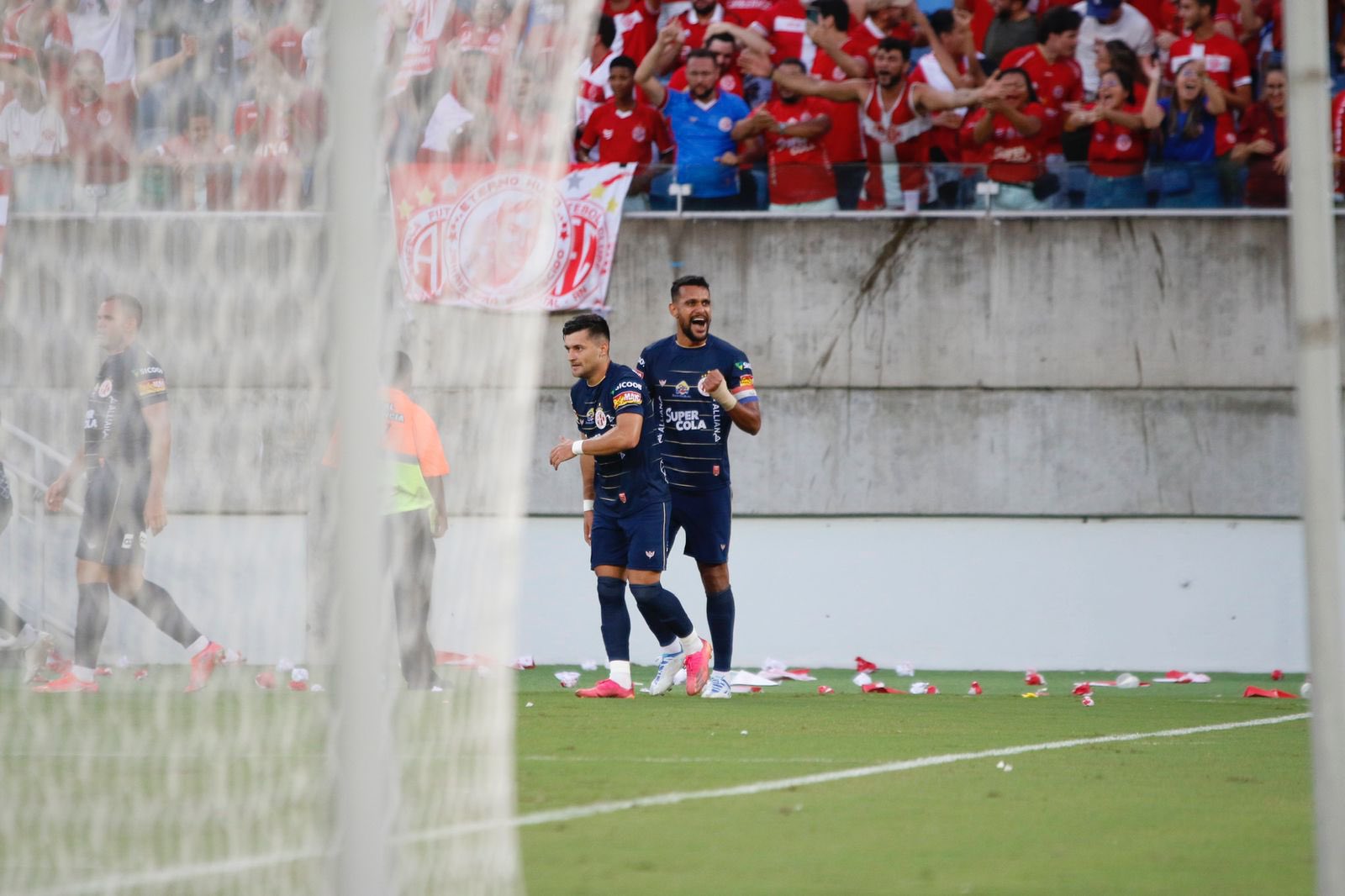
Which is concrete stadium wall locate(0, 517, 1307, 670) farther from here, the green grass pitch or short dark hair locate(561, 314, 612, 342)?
the green grass pitch

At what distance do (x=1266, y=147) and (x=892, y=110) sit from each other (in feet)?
9.10

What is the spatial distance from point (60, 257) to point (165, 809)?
59.7 inches

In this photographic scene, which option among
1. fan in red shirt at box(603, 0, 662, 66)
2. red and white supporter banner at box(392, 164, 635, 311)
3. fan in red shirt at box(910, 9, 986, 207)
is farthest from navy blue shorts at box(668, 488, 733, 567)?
fan in red shirt at box(603, 0, 662, 66)

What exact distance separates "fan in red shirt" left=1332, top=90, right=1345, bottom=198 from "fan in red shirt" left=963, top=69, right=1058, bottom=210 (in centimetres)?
205

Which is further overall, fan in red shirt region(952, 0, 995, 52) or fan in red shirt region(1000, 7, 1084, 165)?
fan in red shirt region(952, 0, 995, 52)

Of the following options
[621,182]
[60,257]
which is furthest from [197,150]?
[621,182]

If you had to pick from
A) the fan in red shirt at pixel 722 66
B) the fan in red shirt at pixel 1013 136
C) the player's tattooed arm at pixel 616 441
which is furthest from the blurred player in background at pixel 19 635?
the fan in red shirt at pixel 1013 136

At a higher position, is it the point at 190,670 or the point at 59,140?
the point at 59,140

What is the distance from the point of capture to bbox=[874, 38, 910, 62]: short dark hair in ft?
42.1

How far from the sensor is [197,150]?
3.97 m

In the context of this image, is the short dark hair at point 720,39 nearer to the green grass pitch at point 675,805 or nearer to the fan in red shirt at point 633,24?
the fan in red shirt at point 633,24

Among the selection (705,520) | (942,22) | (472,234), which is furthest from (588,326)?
(942,22)

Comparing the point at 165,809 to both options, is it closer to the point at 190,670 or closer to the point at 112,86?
the point at 190,670

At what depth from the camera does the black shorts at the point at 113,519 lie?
23.7ft
